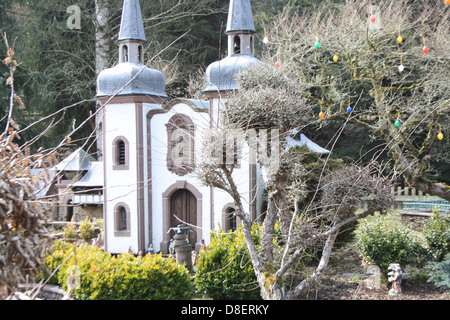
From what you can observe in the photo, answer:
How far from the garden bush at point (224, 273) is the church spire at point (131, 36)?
7.66 metres

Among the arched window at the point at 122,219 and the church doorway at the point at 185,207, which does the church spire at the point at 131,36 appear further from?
the arched window at the point at 122,219

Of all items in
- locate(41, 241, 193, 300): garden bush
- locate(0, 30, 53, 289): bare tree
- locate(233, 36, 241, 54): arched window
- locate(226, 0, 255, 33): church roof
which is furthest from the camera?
locate(233, 36, 241, 54): arched window

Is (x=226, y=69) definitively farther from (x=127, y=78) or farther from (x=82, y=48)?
(x=82, y=48)

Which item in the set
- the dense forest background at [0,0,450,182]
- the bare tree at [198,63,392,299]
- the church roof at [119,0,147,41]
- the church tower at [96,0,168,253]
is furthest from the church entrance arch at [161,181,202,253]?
the dense forest background at [0,0,450,182]

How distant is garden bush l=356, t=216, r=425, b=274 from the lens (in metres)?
9.95

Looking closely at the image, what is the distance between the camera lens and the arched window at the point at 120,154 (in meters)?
14.1

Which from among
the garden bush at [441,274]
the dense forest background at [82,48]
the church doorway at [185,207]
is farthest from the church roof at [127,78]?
the garden bush at [441,274]

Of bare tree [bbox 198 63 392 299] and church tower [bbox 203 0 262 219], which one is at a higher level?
church tower [bbox 203 0 262 219]

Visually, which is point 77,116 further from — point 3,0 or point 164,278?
point 164,278

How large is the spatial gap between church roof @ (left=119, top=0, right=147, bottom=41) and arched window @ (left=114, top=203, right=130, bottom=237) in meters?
5.22

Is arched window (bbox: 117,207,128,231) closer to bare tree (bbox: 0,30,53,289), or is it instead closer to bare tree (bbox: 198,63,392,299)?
bare tree (bbox: 198,63,392,299)

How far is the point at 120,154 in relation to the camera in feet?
47.4

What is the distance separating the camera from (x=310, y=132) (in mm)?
21172
